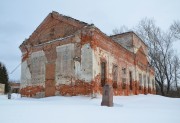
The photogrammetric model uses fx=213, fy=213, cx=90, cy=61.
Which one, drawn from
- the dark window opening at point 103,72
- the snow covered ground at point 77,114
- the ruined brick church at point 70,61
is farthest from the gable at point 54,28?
the snow covered ground at point 77,114

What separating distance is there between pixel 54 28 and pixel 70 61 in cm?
343

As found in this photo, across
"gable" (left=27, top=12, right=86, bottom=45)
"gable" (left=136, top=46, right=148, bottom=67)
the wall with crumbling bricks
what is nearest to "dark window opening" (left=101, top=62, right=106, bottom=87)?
the wall with crumbling bricks

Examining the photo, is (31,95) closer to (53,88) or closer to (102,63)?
(53,88)

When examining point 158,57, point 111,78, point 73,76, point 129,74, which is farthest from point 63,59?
point 158,57

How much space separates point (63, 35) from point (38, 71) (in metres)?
3.31

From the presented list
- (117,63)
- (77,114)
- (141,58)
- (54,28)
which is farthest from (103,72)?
(141,58)

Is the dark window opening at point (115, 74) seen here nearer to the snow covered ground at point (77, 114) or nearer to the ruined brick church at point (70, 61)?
the ruined brick church at point (70, 61)

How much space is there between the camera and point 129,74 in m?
19.9

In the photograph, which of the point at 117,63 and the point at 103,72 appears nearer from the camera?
the point at 103,72

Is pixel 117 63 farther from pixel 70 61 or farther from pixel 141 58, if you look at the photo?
pixel 141 58

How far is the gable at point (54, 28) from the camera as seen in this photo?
14809 mm

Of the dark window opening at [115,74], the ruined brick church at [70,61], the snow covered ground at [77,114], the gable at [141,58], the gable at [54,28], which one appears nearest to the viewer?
the snow covered ground at [77,114]

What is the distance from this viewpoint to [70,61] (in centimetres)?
1408

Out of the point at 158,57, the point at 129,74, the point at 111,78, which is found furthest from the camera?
the point at 158,57
